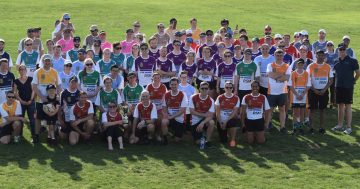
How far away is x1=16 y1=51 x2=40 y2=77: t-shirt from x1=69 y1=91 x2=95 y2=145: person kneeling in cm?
282

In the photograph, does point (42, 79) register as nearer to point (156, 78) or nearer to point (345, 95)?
point (156, 78)

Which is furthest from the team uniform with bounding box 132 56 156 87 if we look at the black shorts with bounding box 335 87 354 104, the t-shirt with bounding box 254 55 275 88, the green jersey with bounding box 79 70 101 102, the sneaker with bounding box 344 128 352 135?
the sneaker with bounding box 344 128 352 135

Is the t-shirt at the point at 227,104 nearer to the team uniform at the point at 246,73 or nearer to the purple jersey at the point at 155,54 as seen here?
the team uniform at the point at 246,73

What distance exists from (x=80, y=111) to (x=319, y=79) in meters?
5.71

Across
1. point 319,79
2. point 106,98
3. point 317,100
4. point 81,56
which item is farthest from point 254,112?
point 81,56

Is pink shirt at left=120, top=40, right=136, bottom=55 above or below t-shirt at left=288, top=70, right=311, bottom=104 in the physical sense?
above

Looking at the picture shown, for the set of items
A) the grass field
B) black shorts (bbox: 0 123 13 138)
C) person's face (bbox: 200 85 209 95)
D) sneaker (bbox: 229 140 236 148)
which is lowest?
the grass field

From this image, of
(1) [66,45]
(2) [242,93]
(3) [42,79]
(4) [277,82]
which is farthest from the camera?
(1) [66,45]

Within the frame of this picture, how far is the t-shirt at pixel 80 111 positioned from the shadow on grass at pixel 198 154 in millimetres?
640

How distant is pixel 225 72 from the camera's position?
535 inches

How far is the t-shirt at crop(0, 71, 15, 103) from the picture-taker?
12.5 m

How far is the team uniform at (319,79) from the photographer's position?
1297cm

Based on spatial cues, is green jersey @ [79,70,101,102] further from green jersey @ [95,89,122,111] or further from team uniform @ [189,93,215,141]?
team uniform @ [189,93,215,141]

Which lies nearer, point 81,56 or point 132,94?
point 132,94
